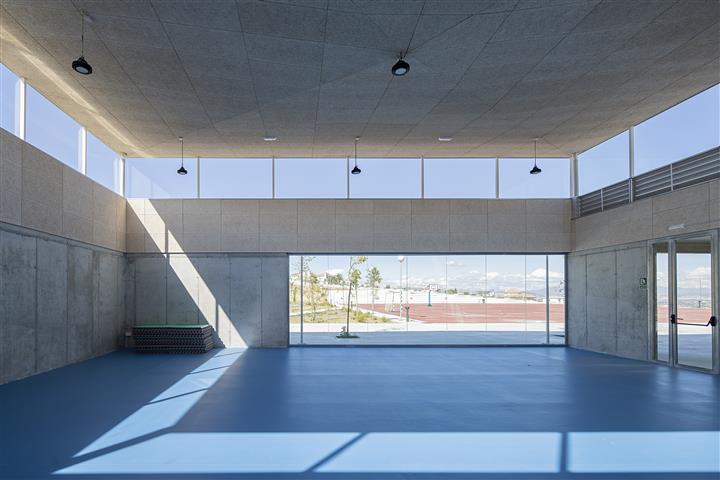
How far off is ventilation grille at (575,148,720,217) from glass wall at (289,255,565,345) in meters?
1.90

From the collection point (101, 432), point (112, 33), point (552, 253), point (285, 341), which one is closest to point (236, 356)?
point (285, 341)

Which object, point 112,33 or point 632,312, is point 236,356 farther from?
point 632,312

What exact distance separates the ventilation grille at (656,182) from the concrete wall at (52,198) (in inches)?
489

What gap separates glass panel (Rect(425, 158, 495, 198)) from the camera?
1341 cm

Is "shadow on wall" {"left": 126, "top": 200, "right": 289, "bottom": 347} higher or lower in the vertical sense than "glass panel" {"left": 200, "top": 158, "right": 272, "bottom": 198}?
lower

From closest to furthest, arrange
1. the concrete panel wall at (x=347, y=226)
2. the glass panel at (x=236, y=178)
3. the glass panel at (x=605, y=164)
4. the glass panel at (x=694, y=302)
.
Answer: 1. the glass panel at (x=694, y=302)
2. the glass panel at (x=605, y=164)
3. the concrete panel wall at (x=347, y=226)
4. the glass panel at (x=236, y=178)

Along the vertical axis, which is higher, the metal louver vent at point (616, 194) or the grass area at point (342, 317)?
the metal louver vent at point (616, 194)

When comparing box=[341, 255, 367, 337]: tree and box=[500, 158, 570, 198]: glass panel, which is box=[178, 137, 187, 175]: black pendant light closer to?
box=[341, 255, 367, 337]: tree

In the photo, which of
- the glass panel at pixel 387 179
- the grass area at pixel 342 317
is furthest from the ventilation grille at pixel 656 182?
the grass area at pixel 342 317

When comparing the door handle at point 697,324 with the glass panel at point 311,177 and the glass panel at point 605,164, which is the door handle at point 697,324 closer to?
the glass panel at point 605,164

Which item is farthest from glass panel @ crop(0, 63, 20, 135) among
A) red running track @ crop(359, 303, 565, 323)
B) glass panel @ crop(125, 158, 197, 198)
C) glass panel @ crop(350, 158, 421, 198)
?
red running track @ crop(359, 303, 565, 323)

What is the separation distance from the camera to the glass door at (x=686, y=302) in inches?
350

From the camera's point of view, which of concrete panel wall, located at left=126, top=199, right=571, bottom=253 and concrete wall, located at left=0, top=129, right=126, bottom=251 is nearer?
concrete wall, located at left=0, top=129, right=126, bottom=251

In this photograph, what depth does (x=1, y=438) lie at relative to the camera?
5082 mm
